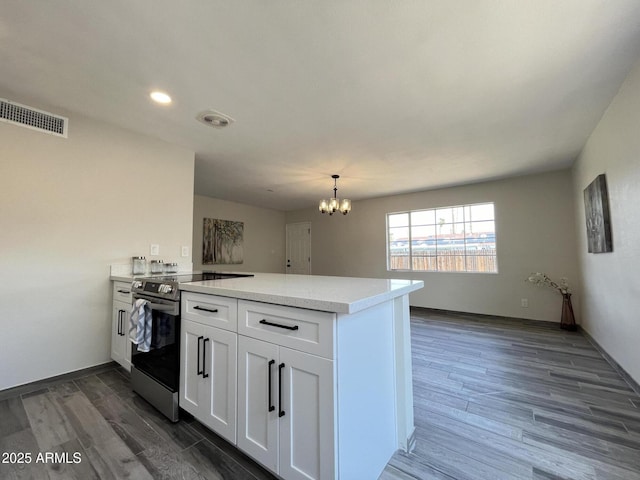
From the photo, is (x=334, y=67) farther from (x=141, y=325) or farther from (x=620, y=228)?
(x=620, y=228)

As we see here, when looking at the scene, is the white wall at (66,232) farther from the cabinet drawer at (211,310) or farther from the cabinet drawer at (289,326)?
the cabinet drawer at (289,326)

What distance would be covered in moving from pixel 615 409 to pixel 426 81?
8.79 ft

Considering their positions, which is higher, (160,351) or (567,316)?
(160,351)

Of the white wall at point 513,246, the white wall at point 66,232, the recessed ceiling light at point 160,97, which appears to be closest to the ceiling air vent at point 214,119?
the recessed ceiling light at point 160,97

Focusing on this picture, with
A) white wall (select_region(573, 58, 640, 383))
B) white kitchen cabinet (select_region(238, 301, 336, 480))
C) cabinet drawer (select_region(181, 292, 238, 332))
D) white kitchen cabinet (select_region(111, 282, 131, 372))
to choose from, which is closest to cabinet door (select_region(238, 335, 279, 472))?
white kitchen cabinet (select_region(238, 301, 336, 480))

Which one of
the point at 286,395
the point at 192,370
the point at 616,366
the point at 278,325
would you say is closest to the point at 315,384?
the point at 286,395

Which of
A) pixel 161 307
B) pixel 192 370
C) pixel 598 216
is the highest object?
pixel 598 216

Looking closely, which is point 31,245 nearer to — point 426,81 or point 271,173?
point 271,173

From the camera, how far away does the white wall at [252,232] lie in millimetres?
5570

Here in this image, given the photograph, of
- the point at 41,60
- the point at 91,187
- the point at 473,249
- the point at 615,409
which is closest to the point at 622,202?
the point at 615,409

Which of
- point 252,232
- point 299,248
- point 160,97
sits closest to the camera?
point 160,97

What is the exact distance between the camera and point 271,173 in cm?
417

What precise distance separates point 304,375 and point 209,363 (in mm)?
723

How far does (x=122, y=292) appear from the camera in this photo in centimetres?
243
